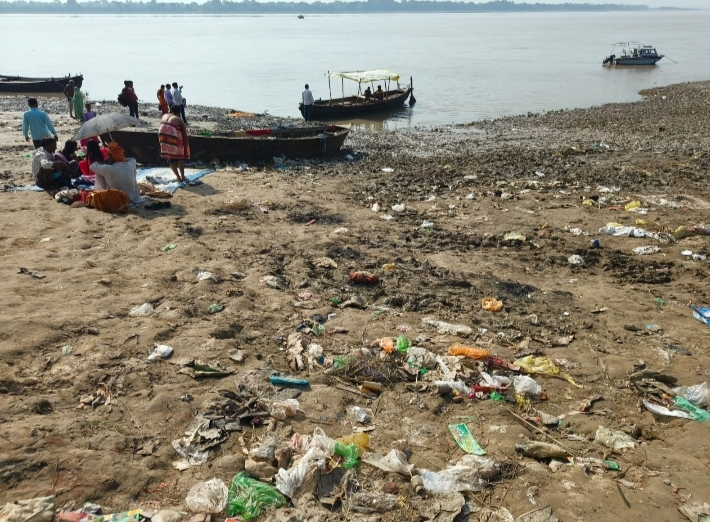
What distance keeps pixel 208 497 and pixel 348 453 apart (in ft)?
2.74

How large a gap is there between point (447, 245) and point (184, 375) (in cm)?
420

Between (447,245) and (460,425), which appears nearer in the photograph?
(460,425)

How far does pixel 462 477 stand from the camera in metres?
3.17

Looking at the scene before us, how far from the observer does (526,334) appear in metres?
5.09

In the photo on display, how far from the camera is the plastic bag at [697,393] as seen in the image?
4.01 metres

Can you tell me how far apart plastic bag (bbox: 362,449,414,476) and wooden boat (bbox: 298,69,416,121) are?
16.9 meters

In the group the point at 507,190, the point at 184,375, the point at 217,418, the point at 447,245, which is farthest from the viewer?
the point at 507,190

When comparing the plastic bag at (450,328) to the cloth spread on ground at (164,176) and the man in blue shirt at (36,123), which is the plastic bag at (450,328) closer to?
the cloth spread on ground at (164,176)

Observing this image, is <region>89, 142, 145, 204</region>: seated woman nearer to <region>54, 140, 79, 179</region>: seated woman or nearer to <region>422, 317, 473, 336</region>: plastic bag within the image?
<region>54, 140, 79, 179</region>: seated woman

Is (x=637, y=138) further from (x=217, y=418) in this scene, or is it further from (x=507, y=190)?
(x=217, y=418)

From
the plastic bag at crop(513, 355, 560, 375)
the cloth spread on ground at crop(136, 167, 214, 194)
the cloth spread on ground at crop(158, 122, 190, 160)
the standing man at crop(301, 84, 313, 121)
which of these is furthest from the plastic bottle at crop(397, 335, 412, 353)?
the standing man at crop(301, 84, 313, 121)

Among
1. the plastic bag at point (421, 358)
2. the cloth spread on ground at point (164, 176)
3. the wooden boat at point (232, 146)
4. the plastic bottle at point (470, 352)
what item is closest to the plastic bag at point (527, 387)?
the plastic bottle at point (470, 352)

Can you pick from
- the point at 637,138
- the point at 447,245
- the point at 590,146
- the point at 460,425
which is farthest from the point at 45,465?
the point at 637,138

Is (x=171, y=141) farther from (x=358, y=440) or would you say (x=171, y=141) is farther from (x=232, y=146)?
(x=358, y=440)
